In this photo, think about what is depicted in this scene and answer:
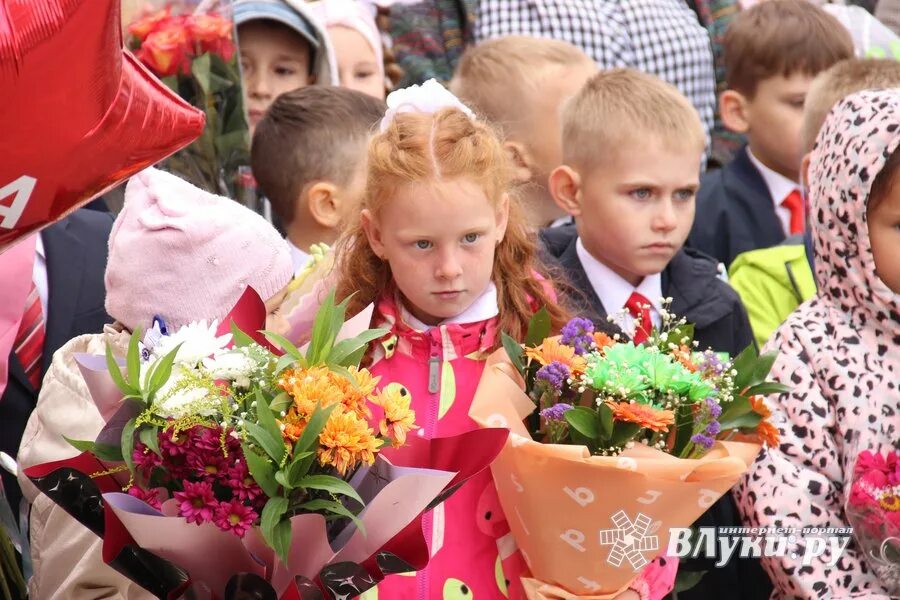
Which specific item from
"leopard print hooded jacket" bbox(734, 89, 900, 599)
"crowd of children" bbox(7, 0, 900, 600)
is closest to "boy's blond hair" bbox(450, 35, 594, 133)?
"crowd of children" bbox(7, 0, 900, 600)

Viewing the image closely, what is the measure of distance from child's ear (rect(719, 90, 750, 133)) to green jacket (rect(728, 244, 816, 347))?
1321 mm

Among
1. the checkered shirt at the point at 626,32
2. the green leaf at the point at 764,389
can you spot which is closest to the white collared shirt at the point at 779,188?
the checkered shirt at the point at 626,32

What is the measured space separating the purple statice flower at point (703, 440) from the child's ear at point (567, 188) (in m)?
1.32

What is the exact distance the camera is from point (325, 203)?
14.4ft

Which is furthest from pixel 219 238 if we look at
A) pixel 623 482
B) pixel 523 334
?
pixel 623 482

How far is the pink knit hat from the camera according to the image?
9.98 feet

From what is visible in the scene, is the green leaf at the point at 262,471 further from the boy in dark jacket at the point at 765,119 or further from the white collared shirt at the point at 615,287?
the boy in dark jacket at the point at 765,119

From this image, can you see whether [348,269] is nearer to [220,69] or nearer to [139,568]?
[139,568]

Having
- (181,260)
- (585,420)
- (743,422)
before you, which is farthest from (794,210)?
(181,260)

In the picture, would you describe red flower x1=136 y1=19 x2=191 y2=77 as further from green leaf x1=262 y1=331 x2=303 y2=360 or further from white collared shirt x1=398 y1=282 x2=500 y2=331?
green leaf x1=262 y1=331 x2=303 y2=360

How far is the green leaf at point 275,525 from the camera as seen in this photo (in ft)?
7.59

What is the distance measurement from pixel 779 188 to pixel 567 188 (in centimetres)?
160

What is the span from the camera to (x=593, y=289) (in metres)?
3.88

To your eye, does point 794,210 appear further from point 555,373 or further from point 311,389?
point 311,389
